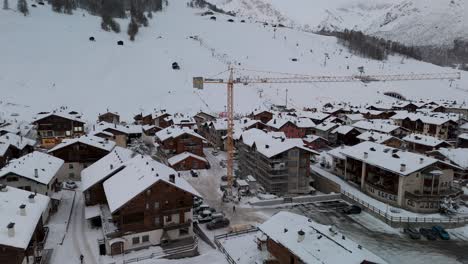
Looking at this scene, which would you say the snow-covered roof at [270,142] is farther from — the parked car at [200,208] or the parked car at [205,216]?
the parked car at [205,216]

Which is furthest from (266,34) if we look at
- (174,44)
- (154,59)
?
(154,59)

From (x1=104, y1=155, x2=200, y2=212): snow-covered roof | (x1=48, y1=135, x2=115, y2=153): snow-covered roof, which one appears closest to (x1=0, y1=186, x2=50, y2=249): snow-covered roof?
(x1=104, y1=155, x2=200, y2=212): snow-covered roof

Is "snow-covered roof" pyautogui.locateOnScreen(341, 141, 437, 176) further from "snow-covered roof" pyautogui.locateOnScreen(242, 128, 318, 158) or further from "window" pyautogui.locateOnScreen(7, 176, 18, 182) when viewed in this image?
"window" pyautogui.locateOnScreen(7, 176, 18, 182)

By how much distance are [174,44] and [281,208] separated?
124089mm

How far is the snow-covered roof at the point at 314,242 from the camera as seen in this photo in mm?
24355

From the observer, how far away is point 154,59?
445ft

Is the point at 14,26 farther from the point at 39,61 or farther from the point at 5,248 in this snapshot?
the point at 5,248

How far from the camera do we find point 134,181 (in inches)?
1320

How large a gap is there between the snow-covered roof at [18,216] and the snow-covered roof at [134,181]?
5.65 meters

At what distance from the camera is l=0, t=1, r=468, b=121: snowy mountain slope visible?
103062 mm

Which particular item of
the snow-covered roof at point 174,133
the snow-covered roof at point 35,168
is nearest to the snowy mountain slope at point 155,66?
the snow-covered roof at point 174,133

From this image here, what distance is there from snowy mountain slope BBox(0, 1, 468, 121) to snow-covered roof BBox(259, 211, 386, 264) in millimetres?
74016

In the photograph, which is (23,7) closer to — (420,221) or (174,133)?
(174,133)

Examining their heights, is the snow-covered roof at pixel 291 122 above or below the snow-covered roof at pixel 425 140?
above
